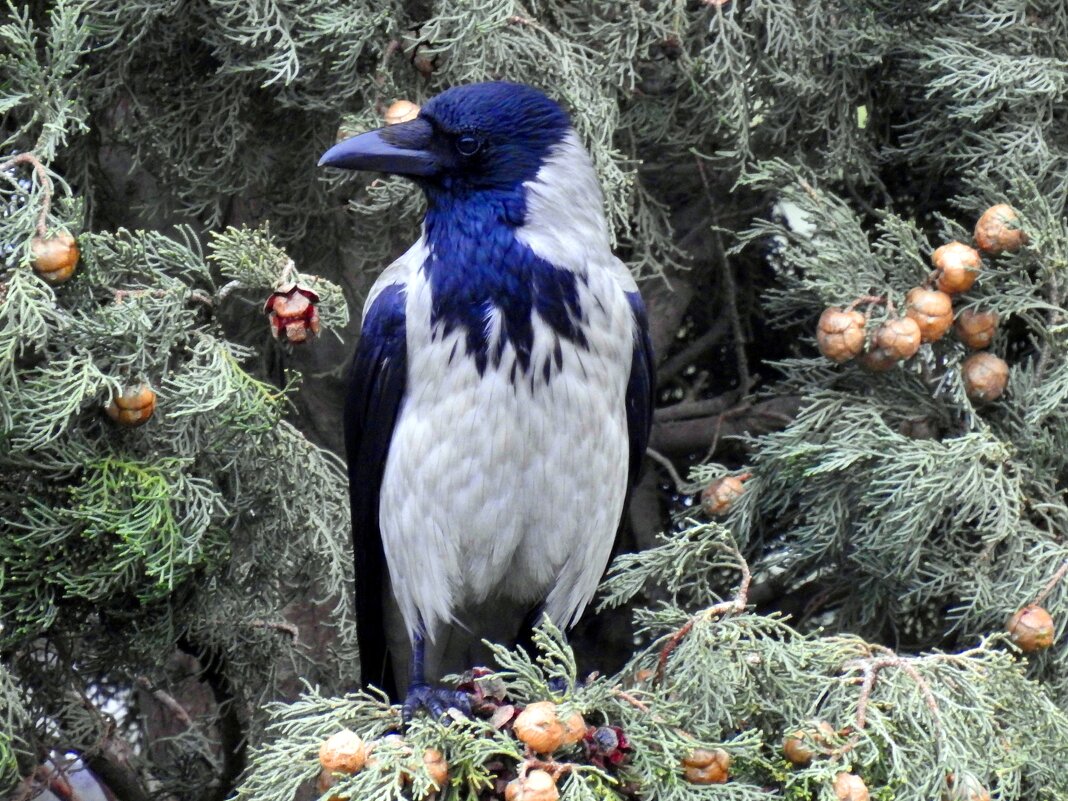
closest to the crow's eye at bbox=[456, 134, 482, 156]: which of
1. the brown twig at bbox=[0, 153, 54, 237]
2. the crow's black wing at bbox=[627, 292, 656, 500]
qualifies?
the crow's black wing at bbox=[627, 292, 656, 500]

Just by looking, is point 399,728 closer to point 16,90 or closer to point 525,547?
point 525,547

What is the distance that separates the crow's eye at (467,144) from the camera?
9.31 ft

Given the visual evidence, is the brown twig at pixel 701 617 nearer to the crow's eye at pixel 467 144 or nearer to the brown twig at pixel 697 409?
the crow's eye at pixel 467 144

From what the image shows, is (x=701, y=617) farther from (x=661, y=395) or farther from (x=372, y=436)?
(x=661, y=395)

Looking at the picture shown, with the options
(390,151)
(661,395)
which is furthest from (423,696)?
(661,395)

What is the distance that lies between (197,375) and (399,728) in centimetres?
70

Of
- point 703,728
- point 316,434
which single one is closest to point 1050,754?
point 703,728

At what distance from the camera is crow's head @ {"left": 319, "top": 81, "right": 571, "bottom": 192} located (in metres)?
2.79

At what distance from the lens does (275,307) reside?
2.57 metres

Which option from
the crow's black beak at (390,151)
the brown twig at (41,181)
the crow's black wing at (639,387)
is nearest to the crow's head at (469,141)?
the crow's black beak at (390,151)

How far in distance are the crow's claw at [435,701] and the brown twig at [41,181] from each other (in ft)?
3.29

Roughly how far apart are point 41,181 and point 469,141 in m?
0.81

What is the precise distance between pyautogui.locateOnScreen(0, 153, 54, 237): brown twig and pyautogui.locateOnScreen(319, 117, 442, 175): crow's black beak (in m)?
0.52

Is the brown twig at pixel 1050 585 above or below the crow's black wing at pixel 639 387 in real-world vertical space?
below
